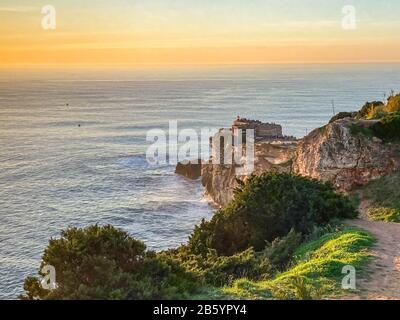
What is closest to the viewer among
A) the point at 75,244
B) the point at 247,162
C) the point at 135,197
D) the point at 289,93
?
the point at 75,244

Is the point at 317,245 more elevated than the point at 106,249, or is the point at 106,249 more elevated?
the point at 106,249

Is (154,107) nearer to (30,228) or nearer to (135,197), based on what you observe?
(135,197)

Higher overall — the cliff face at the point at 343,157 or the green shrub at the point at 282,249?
the cliff face at the point at 343,157

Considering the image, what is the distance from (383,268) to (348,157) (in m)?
19.0

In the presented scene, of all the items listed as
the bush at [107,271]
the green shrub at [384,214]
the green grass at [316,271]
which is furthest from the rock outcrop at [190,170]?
the bush at [107,271]

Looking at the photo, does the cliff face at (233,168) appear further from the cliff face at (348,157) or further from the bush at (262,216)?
the bush at (262,216)

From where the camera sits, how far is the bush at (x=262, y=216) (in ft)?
62.5

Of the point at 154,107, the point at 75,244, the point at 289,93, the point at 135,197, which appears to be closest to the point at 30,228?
the point at 135,197

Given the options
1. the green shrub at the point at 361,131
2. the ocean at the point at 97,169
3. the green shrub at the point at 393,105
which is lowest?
the ocean at the point at 97,169

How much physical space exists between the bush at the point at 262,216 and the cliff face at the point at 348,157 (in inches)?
432

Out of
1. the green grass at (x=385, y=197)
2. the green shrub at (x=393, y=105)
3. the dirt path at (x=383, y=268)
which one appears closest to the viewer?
the dirt path at (x=383, y=268)

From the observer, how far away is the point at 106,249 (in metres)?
12.6
